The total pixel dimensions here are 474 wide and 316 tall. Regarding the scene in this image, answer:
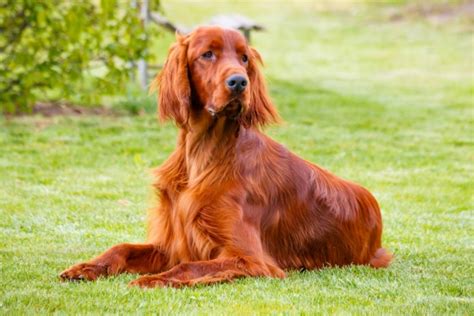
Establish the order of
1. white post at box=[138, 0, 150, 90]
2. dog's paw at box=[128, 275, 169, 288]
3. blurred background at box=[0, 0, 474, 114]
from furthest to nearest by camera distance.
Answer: white post at box=[138, 0, 150, 90]
blurred background at box=[0, 0, 474, 114]
dog's paw at box=[128, 275, 169, 288]

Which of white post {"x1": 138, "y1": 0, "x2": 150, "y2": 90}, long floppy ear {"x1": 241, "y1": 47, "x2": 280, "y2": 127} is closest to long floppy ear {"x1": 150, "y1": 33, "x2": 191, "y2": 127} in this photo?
long floppy ear {"x1": 241, "y1": 47, "x2": 280, "y2": 127}

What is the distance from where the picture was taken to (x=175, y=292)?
14.9ft

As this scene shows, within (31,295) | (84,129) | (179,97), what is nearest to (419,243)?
(179,97)

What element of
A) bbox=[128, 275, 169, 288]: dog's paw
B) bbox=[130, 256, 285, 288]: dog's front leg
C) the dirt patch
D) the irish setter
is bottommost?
bbox=[128, 275, 169, 288]: dog's paw

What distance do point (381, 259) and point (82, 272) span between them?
185 centimetres

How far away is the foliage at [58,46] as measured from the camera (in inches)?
423

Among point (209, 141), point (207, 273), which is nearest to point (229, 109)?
point (209, 141)

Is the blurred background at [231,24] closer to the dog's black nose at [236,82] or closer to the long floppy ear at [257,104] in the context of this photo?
the long floppy ear at [257,104]

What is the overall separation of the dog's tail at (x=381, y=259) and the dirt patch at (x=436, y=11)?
20.5 metres

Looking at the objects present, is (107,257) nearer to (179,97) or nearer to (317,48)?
(179,97)

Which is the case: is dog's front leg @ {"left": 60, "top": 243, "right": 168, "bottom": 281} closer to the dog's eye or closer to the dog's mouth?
the dog's mouth

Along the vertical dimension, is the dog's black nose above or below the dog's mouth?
above

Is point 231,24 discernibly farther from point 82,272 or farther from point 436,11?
point 436,11

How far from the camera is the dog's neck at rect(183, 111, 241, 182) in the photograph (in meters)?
5.09
